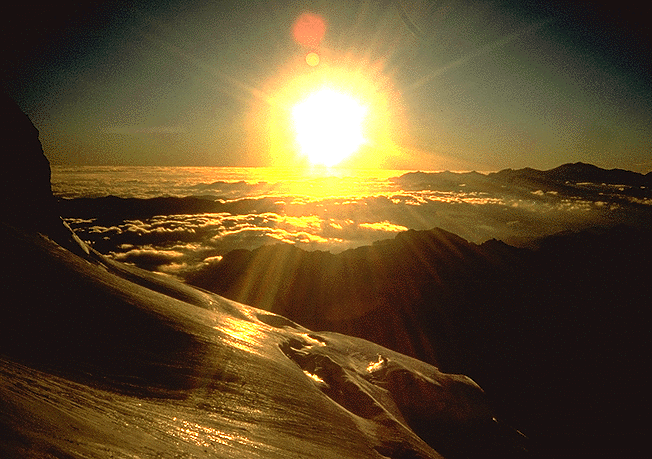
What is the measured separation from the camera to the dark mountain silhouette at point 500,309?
44.7 metres

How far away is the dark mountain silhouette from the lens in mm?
Result: 44656

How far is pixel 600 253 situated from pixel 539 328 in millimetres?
49496

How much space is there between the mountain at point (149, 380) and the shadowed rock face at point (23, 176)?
73mm

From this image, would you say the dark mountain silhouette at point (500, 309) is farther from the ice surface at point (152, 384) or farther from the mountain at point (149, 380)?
the ice surface at point (152, 384)

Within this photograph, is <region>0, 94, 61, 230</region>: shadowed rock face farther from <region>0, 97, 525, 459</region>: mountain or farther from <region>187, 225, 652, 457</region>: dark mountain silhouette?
<region>187, 225, 652, 457</region>: dark mountain silhouette

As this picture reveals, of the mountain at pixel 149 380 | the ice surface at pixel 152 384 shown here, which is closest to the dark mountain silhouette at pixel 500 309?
the mountain at pixel 149 380

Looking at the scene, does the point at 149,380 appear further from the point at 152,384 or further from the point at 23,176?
the point at 23,176

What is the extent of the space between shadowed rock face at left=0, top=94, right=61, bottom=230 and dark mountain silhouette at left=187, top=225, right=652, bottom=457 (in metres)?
39.9

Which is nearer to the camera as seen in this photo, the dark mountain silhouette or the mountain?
the mountain

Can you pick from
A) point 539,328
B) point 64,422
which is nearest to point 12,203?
point 64,422

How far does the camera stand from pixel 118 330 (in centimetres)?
756

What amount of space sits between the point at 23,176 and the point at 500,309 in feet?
223

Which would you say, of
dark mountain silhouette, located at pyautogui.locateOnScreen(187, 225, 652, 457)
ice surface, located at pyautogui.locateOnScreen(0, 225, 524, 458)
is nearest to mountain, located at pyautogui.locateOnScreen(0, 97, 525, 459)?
ice surface, located at pyautogui.locateOnScreen(0, 225, 524, 458)

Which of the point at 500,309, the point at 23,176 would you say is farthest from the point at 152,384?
the point at 500,309
